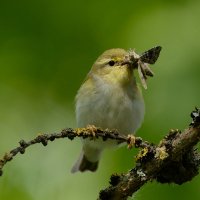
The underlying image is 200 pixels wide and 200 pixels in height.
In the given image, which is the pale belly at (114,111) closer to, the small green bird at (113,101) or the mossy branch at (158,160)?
the small green bird at (113,101)

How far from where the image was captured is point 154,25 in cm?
216

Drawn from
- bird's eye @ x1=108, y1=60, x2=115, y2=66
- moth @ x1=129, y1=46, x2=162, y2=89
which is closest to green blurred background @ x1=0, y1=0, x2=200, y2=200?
moth @ x1=129, y1=46, x2=162, y2=89

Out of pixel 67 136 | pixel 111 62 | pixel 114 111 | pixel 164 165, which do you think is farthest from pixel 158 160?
pixel 111 62

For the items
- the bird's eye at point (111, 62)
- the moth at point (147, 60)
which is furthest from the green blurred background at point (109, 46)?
the bird's eye at point (111, 62)

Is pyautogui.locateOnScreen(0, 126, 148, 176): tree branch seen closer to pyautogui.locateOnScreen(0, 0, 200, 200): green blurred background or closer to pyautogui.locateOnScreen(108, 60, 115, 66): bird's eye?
pyautogui.locateOnScreen(0, 0, 200, 200): green blurred background

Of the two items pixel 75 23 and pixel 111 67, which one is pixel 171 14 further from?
pixel 111 67

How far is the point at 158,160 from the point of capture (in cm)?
153

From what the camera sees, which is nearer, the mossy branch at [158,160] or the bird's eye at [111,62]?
the mossy branch at [158,160]

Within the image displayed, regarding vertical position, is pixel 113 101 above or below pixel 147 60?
above

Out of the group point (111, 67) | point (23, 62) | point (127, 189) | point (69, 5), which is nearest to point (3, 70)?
point (23, 62)

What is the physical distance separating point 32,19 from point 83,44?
246mm

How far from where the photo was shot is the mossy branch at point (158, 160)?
4.93ft

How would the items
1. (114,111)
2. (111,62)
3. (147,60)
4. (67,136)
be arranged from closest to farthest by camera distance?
(67,136), (147,60), (114,111), (111,62)

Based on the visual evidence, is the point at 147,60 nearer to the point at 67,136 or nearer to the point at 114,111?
the point at 67,136
